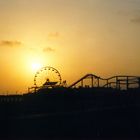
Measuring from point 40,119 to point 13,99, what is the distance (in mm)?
19531

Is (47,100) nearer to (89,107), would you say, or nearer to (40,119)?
(89,107)

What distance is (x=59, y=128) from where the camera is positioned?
4812cm

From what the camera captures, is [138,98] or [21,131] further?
[138,98]

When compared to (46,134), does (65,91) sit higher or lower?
higher

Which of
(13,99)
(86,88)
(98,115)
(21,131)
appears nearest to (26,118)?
(21,131)

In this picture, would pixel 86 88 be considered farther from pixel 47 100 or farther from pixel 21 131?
pixel 21 131

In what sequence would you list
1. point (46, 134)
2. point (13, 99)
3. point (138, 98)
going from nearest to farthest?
point (46, 134)
point (138, 98)
point (13, 99)

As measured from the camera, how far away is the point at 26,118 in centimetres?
4734

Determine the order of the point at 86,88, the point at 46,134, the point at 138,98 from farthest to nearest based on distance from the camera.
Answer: the point at 86,88
the point at 138,98
the point at 46,134

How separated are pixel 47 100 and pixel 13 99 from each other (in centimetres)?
1026

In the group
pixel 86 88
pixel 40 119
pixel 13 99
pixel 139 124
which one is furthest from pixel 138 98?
pixel 13 99

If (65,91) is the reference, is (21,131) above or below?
below

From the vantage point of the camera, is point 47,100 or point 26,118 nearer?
point 26,118

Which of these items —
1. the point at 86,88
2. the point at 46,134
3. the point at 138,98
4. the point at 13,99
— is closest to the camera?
the point at 46,134
